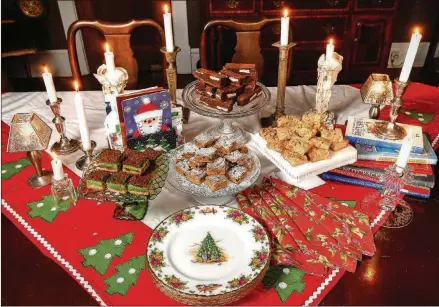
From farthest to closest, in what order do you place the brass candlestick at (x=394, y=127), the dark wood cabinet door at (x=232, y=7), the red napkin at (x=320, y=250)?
the dark wood cabinet door at (x=232, y=7) < the brass candlestick at (x=394, y=127) < the red napkin at (x=320, y=250)

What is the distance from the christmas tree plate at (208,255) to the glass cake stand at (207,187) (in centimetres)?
5

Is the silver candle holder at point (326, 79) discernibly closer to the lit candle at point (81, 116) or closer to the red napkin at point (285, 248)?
the red napkin at point (285, 248)

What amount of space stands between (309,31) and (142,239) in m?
2.72

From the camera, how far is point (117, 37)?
2.05 metres

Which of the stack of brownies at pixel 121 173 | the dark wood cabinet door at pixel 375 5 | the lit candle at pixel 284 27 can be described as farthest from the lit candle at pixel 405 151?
the dark wood cabinet door at pixel 375 5

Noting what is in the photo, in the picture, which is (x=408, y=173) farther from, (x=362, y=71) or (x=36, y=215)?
(x=362, y=71)

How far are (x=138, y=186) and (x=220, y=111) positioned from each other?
0.44 metres

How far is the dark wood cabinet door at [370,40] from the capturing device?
3375 mm

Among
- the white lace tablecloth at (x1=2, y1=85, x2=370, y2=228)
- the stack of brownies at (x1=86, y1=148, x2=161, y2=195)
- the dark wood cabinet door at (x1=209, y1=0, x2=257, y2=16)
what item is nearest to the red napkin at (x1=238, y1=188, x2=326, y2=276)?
the white lace tablecloth at (x1=2, y1=85, x2=370, y2=228)

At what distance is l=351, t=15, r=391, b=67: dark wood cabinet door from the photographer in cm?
338

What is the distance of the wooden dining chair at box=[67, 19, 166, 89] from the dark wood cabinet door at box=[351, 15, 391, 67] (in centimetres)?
201

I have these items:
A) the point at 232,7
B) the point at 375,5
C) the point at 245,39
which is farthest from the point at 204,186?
the point at 375,5

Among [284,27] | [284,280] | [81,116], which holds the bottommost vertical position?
[284,280]

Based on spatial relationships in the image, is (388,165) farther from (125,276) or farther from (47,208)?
(47,208)
